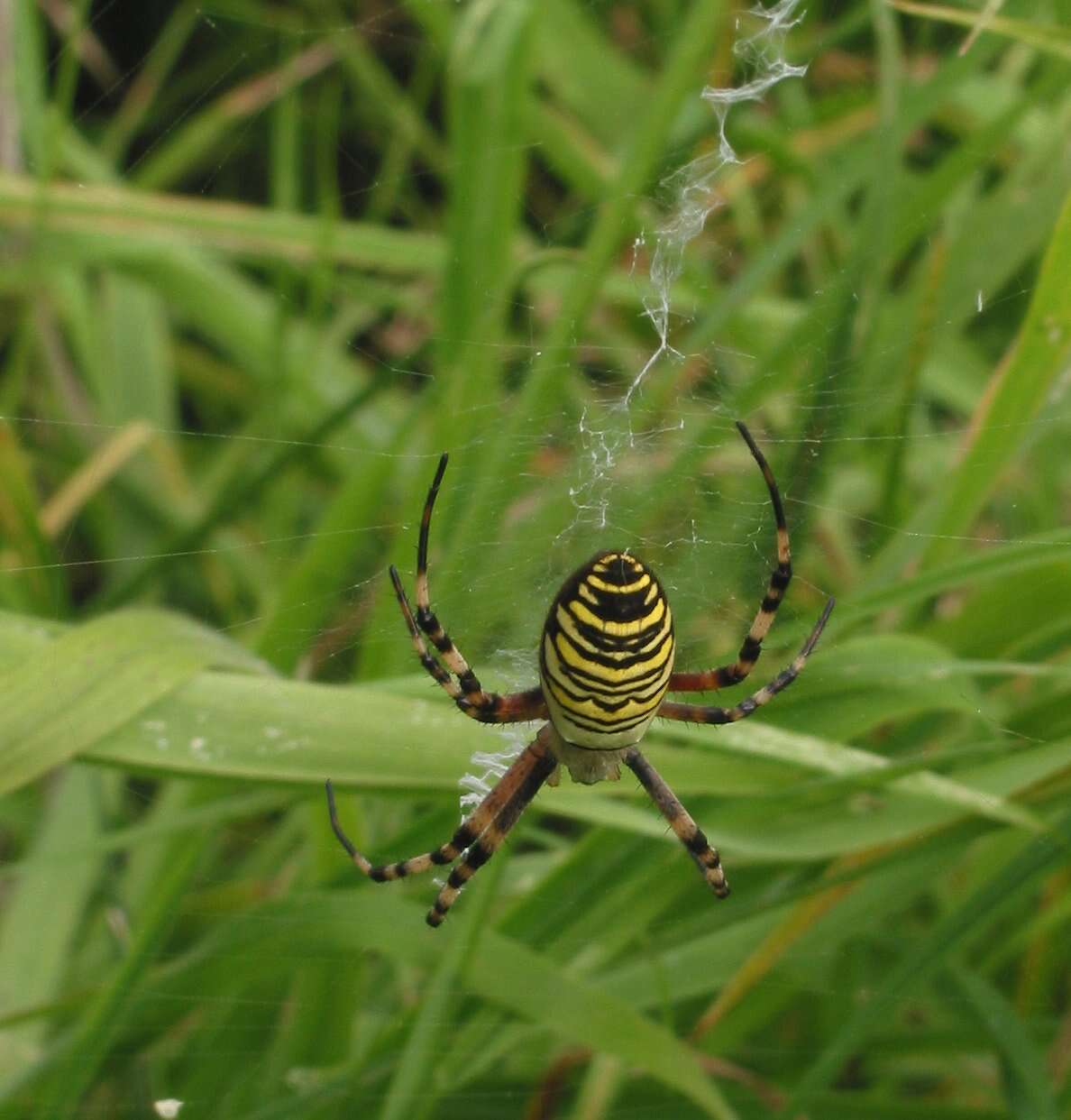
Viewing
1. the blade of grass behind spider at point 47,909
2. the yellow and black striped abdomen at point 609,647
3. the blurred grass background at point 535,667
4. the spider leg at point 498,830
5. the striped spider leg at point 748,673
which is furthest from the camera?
the blade of grass behind spider at point 47,909

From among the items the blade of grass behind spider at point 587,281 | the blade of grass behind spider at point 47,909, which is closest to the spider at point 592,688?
the blade of grass behind spider at point 587,281

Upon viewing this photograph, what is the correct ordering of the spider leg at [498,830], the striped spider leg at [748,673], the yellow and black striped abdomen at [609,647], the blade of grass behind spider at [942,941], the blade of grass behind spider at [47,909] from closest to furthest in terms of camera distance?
the yellow and black striped abdomen at [609,647], the blade of grass behind spider at [942,941], the striped spider leg at [748,673], the spider leg at [498,830], the blade of grass behind spider at [47,909]

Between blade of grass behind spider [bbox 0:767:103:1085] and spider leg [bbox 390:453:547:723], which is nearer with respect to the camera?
spider leg [bbox 390:453:547:723]

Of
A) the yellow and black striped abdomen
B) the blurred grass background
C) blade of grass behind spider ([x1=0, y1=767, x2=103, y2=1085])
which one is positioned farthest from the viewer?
blade of grass behind spider ([x1=0, y1=767, x2=103, y2=1085])

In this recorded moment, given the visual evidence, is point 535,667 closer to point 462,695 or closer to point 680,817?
point 462,695

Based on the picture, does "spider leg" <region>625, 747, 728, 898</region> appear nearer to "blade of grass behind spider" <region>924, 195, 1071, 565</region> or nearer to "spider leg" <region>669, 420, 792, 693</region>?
"spider leg" <region>669, 420, 792, 693</region>

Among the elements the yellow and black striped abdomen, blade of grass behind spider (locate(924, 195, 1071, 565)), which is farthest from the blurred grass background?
the yellow and black striped abdomen

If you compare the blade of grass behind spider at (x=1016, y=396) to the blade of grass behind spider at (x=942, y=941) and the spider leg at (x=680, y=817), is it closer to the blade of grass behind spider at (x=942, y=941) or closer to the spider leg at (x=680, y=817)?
the blade of grass behind spider at (x=942, y=941)
